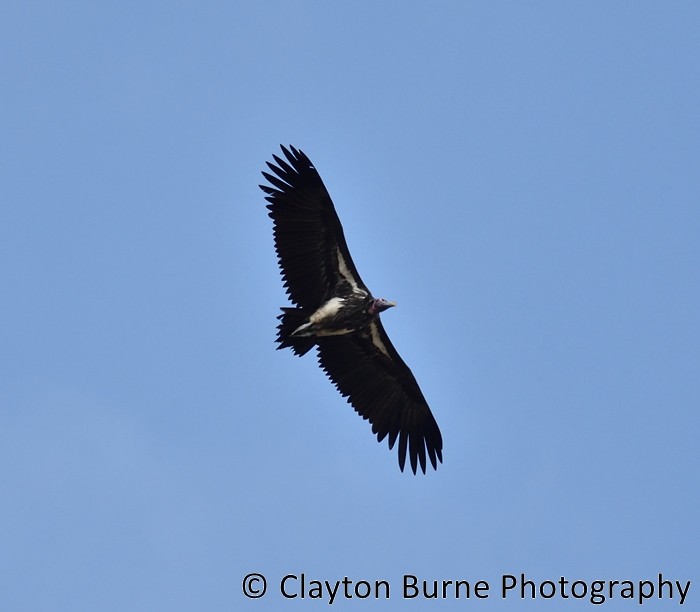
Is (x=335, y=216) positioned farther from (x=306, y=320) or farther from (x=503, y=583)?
(x=503, y=583)

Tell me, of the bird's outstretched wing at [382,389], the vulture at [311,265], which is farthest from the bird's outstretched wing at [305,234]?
the bird's outstretched wing at [382,389]

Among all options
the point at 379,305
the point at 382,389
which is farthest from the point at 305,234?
the point at 382,389

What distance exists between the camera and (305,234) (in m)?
24.8

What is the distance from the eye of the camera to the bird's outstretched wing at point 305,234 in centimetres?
2466

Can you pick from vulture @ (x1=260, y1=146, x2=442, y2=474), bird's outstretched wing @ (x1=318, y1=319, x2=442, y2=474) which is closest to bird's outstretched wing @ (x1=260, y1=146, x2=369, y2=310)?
vulture @ (x1=260, y1=146, x2=442, y2=474)

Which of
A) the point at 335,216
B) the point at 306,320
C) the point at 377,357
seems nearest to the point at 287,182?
the point at 335,216

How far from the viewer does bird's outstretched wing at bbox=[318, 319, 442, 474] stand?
26562 millimetres

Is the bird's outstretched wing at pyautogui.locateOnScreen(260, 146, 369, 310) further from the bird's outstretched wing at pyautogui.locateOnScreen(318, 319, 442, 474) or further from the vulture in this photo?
the bird's outstretched wing at pyautogui.locateOnScreen(318, 319, 442, 474)

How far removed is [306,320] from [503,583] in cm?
658

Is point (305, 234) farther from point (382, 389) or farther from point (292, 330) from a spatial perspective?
point (382, 389)

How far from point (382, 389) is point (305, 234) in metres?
4.47

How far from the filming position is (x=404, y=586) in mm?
22594

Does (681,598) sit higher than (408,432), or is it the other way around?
(408,432)

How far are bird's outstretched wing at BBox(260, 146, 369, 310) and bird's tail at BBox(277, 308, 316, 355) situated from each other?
0.58 meters
